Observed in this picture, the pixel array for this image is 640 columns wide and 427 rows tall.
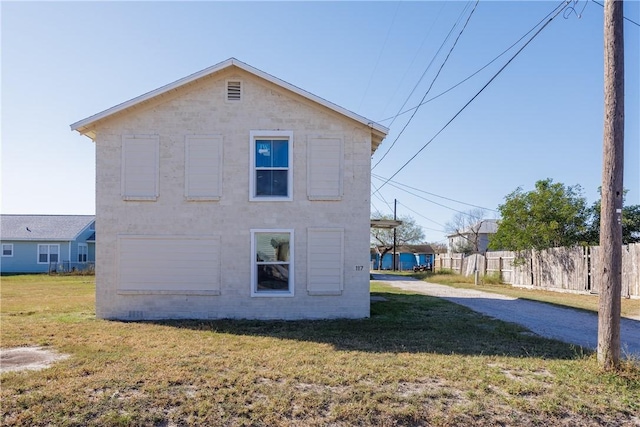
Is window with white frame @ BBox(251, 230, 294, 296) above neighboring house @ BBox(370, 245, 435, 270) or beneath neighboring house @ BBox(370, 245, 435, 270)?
above

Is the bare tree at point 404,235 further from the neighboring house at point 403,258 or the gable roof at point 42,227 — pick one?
the gable roof at point 42,227

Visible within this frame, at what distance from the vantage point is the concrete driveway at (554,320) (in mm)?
8555

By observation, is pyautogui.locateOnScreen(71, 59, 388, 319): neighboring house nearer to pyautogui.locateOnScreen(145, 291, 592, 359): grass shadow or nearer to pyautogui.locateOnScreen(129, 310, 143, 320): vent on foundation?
pyautogui.locateOnScreen(129, 310, 143, 320): vent on foundation

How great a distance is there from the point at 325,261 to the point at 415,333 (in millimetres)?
3008

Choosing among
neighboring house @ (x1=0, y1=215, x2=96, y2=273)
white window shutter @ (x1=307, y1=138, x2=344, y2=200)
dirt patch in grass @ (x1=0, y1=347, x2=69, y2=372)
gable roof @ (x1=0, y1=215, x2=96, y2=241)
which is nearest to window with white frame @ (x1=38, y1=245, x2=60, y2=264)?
neighboring house @ (x1=0, y1=215, x2=96, y2=273)

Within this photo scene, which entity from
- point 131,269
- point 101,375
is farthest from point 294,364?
point 131,269

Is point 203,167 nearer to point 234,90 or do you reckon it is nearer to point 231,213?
point 231,213

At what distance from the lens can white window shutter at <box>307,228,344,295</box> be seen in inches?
444

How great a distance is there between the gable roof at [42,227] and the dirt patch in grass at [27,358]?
28917 mm

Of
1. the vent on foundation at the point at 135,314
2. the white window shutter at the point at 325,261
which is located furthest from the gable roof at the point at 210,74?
the vent on foundation at the point at 135,314

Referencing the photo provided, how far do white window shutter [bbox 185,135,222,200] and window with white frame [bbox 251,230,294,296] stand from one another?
4.94 feet

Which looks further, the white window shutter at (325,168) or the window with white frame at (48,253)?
the window with white frame at (48,253)

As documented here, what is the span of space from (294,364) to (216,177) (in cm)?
602

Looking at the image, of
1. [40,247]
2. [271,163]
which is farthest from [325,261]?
[40,247]
